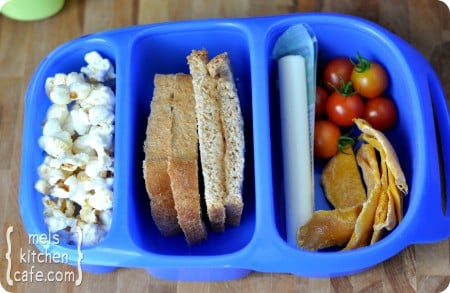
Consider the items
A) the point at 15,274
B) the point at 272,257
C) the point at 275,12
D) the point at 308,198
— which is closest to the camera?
the point at 272,257

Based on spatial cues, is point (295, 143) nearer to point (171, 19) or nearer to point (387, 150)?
point (387, 150)

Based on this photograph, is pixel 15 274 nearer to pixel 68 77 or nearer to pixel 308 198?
pixel 68 77

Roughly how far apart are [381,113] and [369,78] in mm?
71

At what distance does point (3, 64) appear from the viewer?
1.28 m

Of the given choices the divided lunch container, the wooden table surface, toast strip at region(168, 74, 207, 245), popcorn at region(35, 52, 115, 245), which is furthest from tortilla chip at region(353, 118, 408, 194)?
popcorn at region(35, 52, 115, 245)

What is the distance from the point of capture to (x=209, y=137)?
3.24 feet

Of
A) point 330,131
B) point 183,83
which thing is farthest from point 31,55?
point 330,131

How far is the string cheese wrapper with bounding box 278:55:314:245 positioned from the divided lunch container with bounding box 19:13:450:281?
4 cm

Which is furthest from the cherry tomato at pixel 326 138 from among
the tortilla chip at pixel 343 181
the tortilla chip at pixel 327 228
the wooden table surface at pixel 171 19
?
the wooden table surface at pixel 171 19

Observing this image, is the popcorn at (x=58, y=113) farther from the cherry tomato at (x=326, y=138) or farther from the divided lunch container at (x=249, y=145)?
the cherry tomato at (x=326, y=138)

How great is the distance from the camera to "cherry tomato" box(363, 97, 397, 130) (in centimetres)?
107

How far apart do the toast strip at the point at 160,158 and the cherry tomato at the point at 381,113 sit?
1.24ft

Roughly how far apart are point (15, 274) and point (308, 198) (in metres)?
0.61

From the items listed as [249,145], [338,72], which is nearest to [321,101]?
[338,72]
